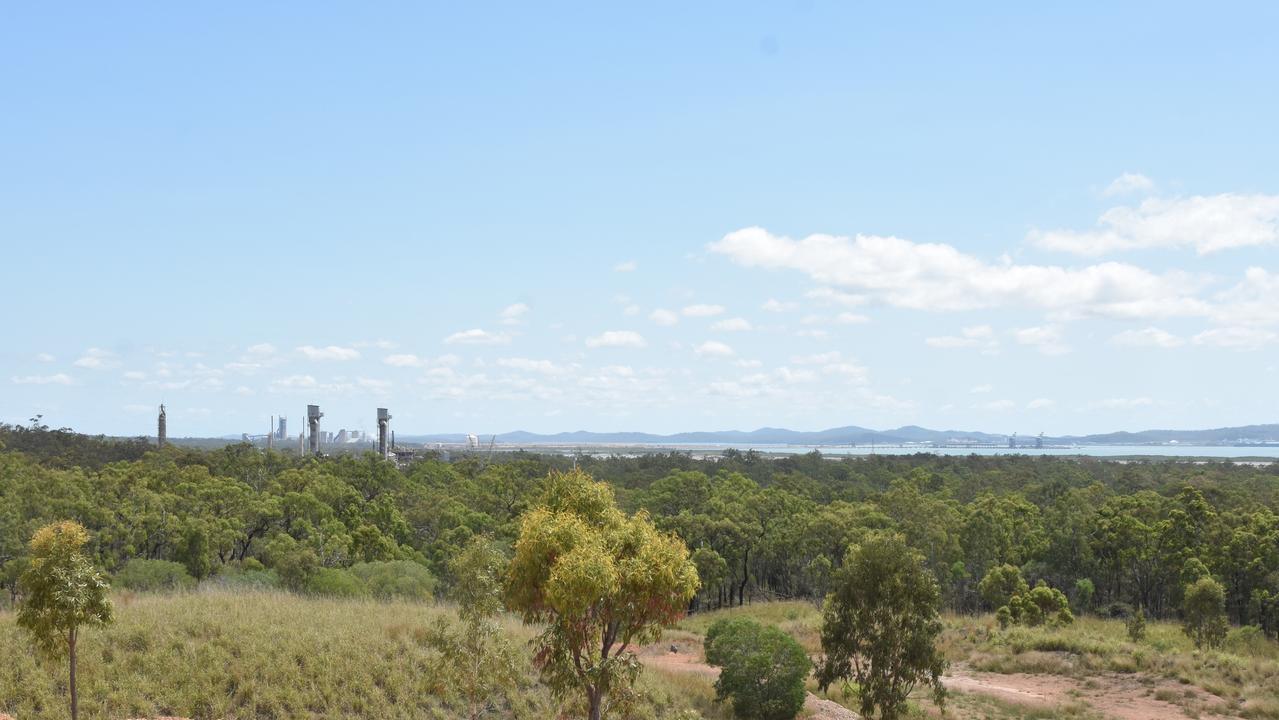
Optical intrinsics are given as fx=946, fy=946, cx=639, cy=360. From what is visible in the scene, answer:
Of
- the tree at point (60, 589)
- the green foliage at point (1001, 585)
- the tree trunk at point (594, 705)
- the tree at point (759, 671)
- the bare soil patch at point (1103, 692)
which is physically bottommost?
the bare soil patch at point (1103, 692)

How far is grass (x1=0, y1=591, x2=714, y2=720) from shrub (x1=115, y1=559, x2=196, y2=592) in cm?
1149

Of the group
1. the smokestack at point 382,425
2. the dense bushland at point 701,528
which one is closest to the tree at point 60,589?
the dense bushland at point 701,528

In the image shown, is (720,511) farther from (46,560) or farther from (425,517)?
(46,560)

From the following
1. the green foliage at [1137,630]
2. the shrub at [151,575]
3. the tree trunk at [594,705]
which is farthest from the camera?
the green foliage at [1137,630]

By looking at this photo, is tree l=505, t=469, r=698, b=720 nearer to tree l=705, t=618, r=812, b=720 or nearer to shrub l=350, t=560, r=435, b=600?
tree l=705, t=618, r=812, b=720

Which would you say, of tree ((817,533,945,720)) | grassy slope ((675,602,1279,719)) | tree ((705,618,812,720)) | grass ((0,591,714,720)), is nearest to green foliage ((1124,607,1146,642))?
grassy slope ((675,602,1279,719))

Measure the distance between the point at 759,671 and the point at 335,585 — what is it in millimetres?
15804

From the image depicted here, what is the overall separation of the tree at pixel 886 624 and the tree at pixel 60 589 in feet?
52.4

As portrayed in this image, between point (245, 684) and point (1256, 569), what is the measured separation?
4599cm

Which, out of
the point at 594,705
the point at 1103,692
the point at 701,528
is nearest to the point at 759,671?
the point at 594,705

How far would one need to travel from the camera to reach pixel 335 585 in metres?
31.8

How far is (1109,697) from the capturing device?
28.8 meters

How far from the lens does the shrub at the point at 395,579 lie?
114ft

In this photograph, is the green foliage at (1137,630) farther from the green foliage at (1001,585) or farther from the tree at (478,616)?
the tree at (478,616)
